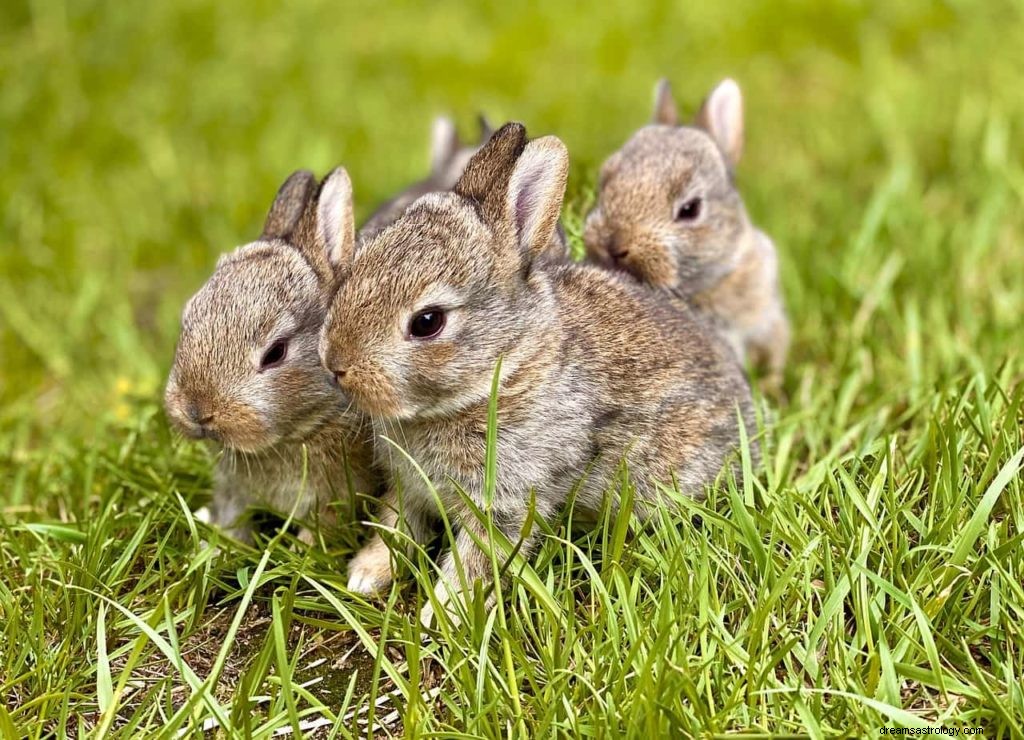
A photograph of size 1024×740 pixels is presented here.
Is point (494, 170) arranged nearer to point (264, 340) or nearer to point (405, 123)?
point (264, 340)

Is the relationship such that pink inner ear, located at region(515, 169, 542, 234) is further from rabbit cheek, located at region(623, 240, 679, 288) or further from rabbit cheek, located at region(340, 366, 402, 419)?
rabbit cheek, located at region(623, 240, 679, 288)

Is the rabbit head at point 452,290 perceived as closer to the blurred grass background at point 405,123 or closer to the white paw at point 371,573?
the white paw at point 371,573

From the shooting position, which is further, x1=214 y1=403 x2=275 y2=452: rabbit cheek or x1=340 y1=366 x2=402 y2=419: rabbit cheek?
x1=214 y1=403 x2=275 y2=452: rabbit cheek

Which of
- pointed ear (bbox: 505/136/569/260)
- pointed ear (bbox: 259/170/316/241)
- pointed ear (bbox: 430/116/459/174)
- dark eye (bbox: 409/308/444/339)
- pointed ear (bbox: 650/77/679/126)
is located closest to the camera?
dark eye (bbox: 409/308/444/339)

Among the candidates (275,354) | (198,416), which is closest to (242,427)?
(198,416)

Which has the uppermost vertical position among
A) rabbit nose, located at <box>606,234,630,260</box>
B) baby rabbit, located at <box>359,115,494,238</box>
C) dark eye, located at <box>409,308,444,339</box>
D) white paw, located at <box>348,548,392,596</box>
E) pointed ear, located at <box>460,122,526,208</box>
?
pointed ear, located at <box>460,122,526,208</box>

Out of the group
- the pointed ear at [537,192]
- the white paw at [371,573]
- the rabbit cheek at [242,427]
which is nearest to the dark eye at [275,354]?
the rabbit cheek at [242,427]

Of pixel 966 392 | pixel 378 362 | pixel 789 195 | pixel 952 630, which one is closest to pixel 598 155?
pixel 789 195

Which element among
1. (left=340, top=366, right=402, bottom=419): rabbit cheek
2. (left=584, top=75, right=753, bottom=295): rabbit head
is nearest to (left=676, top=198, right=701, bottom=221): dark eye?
(left=584, top=75, right=753, bottom=295): rabbit head
